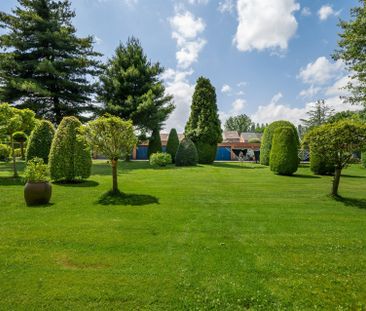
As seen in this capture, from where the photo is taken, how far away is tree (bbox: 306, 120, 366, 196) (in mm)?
8672

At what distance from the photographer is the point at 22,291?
11.2 ft

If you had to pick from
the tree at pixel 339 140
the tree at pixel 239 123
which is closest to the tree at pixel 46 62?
the tree at pixel 339 140

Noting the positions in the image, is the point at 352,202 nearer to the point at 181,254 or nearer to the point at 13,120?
the point at 181,254

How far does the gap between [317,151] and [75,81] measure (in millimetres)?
20909

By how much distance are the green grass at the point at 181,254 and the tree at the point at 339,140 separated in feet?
5.16

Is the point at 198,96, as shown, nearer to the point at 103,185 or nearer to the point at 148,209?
the point at 103,185

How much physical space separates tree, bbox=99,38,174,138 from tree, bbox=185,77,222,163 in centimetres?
353

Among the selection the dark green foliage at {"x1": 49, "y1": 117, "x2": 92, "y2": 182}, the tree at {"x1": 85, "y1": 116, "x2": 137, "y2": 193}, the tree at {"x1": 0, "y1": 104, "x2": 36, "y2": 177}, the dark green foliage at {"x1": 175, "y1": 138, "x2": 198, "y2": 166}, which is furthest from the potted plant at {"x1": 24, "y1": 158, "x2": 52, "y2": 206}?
the dark green foliage at {"x1": 175, "y1": 138, "x2": 198, "y2": 166}

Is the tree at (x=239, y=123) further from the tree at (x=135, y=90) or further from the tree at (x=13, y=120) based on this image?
the tree at (x=13, y=120)

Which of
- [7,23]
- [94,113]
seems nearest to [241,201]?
[94,113]

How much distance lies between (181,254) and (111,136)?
5241mm

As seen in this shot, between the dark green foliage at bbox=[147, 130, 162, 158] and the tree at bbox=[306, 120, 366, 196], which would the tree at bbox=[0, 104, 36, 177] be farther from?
the dark green foliage at bbox=[147, 130, 162, 158]

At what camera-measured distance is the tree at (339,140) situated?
8672mm

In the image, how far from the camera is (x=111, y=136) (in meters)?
8.62
